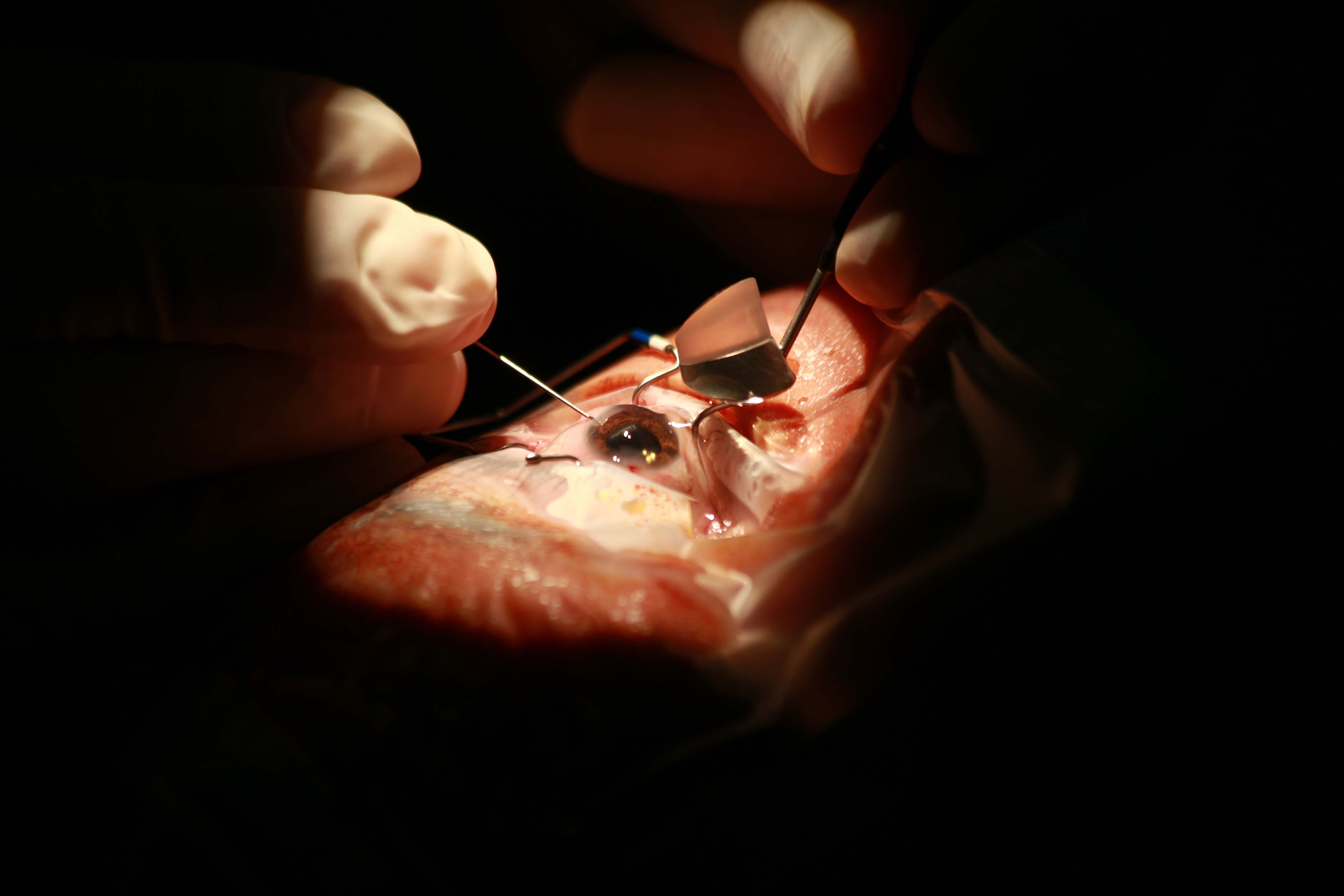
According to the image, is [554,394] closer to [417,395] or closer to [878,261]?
[417,395]

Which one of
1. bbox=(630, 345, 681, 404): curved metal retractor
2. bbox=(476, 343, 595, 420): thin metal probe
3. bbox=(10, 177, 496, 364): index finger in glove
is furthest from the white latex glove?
bbox=(630, 345, 681, 404): curved metal retractor

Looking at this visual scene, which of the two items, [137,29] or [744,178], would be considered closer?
[137,29]

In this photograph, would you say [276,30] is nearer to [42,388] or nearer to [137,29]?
[137,29]

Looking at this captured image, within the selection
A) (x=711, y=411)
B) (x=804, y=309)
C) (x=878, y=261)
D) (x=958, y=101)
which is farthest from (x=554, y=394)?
(x=958, y=101)

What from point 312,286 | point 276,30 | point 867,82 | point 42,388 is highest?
point 867,82

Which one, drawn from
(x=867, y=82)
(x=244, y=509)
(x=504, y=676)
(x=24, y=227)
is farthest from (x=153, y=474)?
(x=867, y=82)

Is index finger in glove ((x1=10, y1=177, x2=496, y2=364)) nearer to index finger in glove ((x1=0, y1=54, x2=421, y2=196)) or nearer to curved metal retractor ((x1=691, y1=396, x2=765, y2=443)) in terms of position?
index finger in glove ((x1=0, y1=54, x2=421, y2=196))
